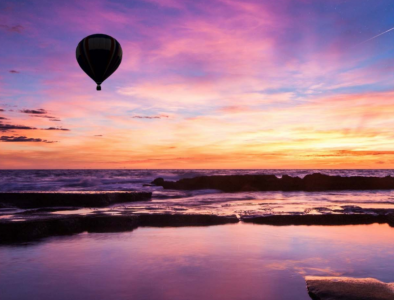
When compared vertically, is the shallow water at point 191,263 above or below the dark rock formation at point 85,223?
below

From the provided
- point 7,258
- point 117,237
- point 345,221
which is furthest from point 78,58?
point 345,221

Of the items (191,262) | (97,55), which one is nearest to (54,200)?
(97,55)

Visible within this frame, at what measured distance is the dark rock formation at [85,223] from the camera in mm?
12748

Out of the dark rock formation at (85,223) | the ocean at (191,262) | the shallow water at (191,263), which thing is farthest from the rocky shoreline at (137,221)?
the shallow water at (191,263)

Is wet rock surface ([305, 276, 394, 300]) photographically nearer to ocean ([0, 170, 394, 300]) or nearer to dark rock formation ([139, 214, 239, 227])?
ocean ([0, 170, 394, 300])

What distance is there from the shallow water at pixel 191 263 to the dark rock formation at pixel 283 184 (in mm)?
29090

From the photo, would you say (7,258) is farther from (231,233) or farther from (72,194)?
(72,194)

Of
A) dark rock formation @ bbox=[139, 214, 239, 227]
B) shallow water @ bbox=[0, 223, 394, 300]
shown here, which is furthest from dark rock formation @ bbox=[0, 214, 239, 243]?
shallow water @ bbox=[0, 223, 394, 300]

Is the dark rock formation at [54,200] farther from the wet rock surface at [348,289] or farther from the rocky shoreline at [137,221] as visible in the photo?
the wet rock surface at [348,289]

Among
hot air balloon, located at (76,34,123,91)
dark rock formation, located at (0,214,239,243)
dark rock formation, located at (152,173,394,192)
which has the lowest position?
dark rock formation, located at (0,214,239,243)

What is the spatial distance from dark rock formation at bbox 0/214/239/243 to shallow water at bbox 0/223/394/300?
1133 millimetres

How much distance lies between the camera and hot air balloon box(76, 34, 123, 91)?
18859mm

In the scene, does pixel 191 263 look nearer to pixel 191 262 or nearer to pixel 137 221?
pixel 191 262

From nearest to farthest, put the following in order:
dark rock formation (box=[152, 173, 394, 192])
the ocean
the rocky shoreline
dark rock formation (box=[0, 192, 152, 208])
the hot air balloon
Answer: the ocean < the rocky shoreline < the hot air balloon < dark rock formation (box=[0, 192, 152, 208]) < dark rock formation (box=[152, 173, 394, 192])
